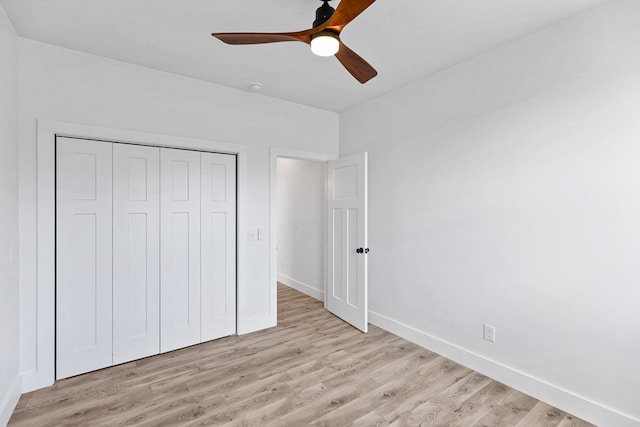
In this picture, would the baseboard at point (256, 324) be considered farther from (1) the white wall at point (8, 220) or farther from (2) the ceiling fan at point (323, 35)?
(2) the ceiling fan at point (323, 35)

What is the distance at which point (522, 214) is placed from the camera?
2.20 m

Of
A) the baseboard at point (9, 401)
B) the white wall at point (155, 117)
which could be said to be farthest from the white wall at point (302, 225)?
the baseboard at point (9, 401)

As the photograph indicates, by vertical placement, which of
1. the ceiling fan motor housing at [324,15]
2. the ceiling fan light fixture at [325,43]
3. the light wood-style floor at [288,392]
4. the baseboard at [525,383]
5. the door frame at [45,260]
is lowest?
the light wood-style floor at [288,392]

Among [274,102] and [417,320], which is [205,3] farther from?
[417,320]

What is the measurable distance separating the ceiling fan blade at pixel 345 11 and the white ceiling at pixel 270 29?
1.46 feet

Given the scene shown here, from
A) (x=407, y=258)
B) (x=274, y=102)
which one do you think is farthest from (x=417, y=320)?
(x=274, y=102)

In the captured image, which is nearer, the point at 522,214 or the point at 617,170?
the point at 617,170

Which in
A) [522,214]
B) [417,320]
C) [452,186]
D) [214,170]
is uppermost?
[214,170]

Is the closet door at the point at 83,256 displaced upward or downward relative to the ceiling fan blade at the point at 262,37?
downward

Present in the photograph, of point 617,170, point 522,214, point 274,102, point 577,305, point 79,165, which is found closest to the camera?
point 617,170

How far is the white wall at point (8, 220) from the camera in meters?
1.81

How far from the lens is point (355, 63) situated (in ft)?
6.05

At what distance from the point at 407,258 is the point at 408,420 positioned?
1.48 metres

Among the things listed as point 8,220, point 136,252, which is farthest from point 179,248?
point 8,220
